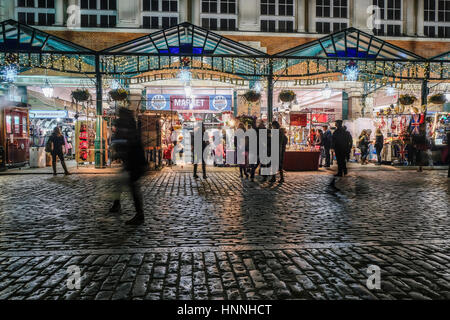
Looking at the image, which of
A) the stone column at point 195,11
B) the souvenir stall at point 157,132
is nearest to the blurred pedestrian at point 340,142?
the souvenir stall at point 157,132

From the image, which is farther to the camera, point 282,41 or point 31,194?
point 282,41

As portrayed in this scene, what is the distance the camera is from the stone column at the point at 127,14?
23.8 m

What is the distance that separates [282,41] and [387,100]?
8079 mm

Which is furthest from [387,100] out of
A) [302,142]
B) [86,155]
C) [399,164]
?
[86,155]

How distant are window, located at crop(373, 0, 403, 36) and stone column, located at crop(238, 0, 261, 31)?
8.46 meters

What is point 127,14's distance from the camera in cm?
2386

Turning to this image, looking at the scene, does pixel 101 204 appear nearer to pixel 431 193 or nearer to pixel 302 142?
pixel 431 193

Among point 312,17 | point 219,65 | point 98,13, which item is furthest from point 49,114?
point 312,17

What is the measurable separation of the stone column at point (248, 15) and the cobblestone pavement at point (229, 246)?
59.3ft

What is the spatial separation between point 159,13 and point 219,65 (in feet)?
27.6

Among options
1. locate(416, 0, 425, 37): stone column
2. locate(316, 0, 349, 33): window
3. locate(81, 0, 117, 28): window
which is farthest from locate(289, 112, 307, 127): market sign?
locate(416, 0, 425, 37): stone column
